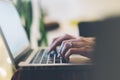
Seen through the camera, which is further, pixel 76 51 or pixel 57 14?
pixel 57 14

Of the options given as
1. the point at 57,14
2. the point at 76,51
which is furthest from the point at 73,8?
the point at 76,51

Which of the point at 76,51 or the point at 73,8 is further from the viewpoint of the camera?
the point at 73,8

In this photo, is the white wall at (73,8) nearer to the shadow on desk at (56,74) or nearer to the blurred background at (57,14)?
the blurred background at (57,14)

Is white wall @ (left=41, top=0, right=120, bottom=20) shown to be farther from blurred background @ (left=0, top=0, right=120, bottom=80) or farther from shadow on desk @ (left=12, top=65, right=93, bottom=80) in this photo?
shadow on desk @ (left=12, top=65, right=93, bottom=80)

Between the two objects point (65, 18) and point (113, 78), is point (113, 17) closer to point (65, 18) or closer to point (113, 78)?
point (113, 78)

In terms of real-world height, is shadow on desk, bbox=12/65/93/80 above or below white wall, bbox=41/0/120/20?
below

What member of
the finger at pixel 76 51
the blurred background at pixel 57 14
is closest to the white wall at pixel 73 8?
the blurred background at pixel 57 14

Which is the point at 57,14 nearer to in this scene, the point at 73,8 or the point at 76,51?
the point at 73,8

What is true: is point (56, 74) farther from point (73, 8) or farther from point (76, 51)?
point (73, 8)

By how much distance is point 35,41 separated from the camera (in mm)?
1557

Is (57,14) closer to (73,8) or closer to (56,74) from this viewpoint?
(73,8)

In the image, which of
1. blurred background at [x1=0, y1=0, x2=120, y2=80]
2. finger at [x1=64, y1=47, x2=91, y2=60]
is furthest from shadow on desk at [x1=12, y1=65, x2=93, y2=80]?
blurred background at [x1=0, y1=0, x2=120, y2=80]

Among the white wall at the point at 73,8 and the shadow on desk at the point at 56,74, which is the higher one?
the white wall at the point at 73,8

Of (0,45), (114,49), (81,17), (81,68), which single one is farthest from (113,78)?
(81,17)
